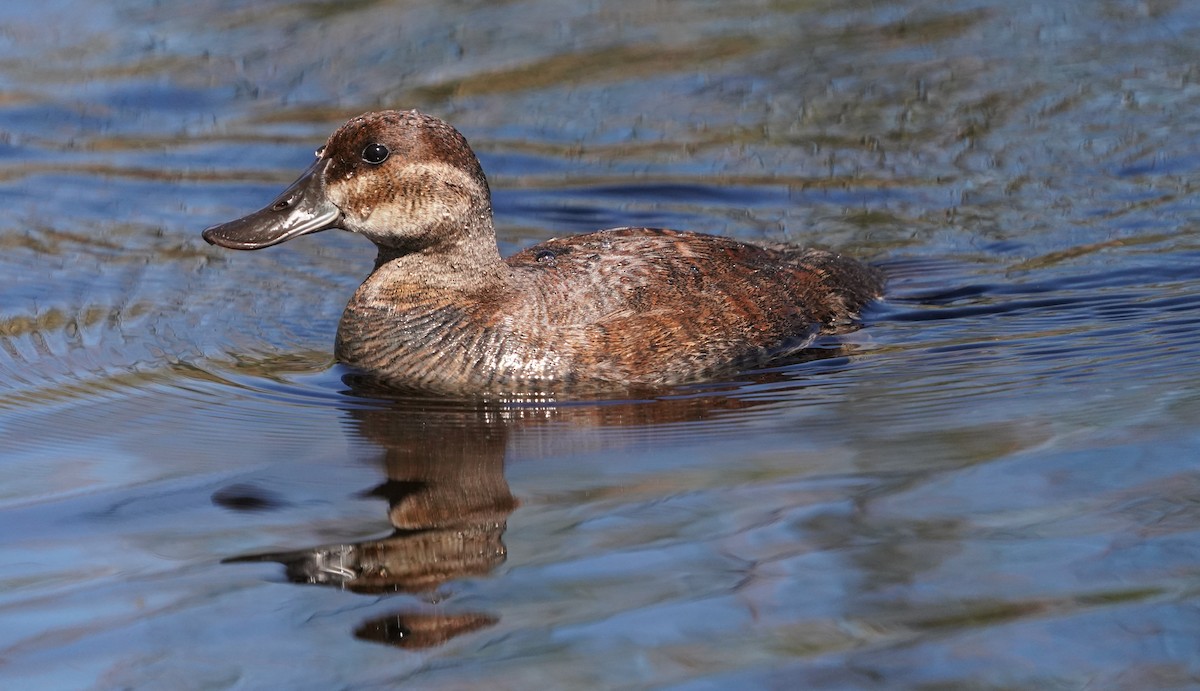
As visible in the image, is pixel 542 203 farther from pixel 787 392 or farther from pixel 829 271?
pixel 787 392

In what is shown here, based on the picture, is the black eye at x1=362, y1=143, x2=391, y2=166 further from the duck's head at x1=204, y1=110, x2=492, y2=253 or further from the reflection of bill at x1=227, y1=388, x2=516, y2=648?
the reflection of bill at x1=227, y1=388, x2=516, y2=648

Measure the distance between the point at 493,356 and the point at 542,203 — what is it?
345cm

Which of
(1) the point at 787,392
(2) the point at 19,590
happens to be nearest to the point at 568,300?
(1) the point at 787,392

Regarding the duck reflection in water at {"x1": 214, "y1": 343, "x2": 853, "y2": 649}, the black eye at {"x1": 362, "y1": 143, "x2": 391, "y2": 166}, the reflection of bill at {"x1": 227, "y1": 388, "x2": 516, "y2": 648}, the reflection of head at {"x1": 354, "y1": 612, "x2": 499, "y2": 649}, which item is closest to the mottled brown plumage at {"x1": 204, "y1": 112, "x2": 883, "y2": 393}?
the black eye at {"x1": 362, "y1": 143, "x2": 391, "y2": 166}

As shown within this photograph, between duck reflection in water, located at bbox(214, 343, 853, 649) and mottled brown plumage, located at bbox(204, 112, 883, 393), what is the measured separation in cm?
17

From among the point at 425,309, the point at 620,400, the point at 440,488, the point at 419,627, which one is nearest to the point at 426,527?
the point at 440,488

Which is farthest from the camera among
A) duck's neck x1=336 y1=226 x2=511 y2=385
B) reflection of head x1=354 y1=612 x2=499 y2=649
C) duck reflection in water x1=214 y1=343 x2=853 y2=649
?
duck's neck x1=336 y1=226 x2=511 y2=385

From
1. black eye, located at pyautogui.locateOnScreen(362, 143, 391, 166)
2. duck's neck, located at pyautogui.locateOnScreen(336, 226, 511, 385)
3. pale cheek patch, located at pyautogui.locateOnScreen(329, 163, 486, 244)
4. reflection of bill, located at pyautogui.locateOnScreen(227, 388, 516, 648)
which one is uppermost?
black eye, located at pyautogui.locateOnScreen(362, 143, 391, 166)

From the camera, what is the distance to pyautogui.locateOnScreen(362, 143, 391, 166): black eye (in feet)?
22.8

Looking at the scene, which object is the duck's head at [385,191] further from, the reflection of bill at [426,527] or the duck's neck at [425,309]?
the reflection of bill at [426,527]

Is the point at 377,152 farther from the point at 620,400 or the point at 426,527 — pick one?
the point at 426,527

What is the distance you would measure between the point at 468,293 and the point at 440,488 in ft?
5.04

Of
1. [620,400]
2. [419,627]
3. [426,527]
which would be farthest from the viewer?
[620,400]

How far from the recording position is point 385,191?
22.9 feet
